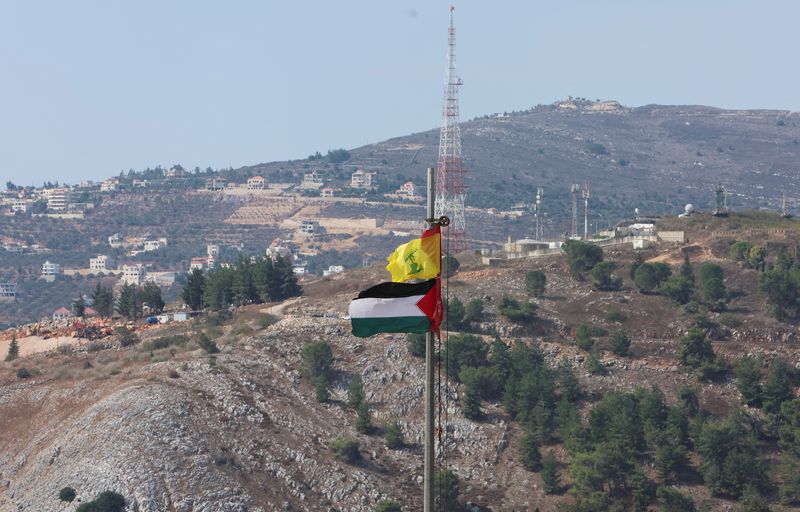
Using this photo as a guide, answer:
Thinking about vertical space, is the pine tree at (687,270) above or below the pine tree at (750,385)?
above

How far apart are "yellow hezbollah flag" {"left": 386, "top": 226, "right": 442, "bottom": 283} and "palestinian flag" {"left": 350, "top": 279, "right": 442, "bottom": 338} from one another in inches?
7.3

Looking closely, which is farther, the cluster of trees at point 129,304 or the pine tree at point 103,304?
the pine tree at point 103,304

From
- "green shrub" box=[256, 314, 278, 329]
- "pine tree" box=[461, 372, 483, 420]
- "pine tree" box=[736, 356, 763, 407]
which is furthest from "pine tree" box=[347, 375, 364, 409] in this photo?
"pine tree" box=[736, 356, 763, 407]

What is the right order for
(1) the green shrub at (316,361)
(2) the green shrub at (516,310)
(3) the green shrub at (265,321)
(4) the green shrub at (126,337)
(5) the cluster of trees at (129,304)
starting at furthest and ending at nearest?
(5) the cluster of trees at (129,304) → (4) the green shrub at (126,337) → (2) the green shrub at (516,310) → (3) the green shrub at (265,321) → (1) the green shrub at (316,361)

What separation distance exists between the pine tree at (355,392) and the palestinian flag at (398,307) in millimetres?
64714

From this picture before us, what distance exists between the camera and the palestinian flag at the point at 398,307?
28031 mm

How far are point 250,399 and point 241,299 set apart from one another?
30096 millimetres

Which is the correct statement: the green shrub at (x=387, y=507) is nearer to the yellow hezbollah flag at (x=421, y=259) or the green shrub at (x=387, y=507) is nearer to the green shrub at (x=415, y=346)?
the green shrub at (x=415, y=346)

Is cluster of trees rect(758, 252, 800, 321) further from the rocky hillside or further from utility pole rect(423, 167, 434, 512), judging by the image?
utility pole rect(423, 167, 434, 512)

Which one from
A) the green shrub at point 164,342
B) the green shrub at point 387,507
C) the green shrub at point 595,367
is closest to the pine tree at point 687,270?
the green shrub at point 595,367

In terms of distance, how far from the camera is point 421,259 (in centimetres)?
2825

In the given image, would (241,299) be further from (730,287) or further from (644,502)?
(644,502)

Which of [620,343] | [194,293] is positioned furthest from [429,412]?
[194,293]

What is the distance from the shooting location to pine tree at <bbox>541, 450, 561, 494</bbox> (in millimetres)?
82125
